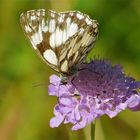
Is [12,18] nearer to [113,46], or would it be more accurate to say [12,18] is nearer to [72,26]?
[113,46]

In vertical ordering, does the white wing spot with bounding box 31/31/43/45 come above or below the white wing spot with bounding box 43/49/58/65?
above

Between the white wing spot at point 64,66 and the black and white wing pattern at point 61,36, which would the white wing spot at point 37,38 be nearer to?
the black and white wing pattern at point 61,36

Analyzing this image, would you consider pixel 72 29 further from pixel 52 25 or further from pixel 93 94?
pixel 93 94

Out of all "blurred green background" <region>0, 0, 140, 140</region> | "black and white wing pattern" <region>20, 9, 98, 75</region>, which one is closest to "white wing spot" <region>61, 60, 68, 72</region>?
"black and white wing pattern" <region>20, 9, 98, 75</region>

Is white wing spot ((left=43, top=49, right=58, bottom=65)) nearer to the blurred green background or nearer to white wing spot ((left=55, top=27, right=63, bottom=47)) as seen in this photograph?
white wing spot ((left=55, top=27, right=63, bottom=47))

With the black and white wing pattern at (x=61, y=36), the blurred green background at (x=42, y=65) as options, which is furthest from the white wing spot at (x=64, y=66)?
the blurred green background at (x=42, y=65)

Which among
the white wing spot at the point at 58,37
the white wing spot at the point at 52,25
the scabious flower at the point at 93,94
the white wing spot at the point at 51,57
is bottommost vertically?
the scabious flower at the point at 93,94
